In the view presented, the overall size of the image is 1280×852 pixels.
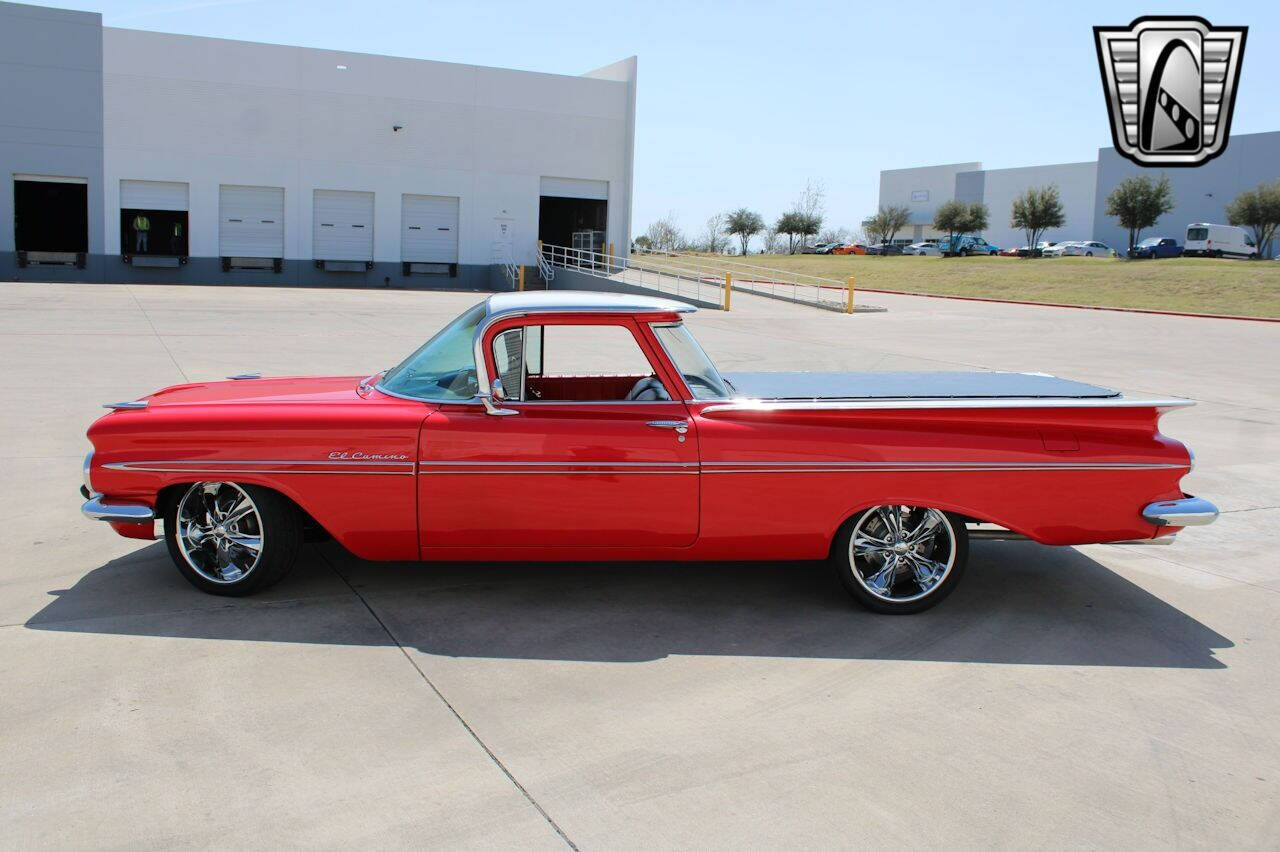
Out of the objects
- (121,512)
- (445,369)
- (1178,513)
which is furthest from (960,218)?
(121,512)

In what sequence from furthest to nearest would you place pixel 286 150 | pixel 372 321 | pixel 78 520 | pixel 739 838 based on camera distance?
pixel 286 150 → pixel 372 321 → pixel 78 520 → pixel 739 838

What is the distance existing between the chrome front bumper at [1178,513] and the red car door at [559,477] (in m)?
2.24

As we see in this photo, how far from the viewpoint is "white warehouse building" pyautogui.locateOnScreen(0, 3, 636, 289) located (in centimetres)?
3816

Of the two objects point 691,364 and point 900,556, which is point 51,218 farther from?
point 900,556

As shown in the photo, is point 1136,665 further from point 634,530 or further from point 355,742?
point 355,742

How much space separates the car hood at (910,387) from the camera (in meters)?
5.49

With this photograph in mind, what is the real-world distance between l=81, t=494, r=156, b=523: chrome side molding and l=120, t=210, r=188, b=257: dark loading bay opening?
3876 centimetres

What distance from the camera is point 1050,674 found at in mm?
4652

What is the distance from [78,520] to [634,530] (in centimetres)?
378

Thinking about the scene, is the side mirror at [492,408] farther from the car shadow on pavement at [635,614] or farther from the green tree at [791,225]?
the green tree at [791,225]

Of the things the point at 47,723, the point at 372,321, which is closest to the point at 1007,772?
the point at 47,723

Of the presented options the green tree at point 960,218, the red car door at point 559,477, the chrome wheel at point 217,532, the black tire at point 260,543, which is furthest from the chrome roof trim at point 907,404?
the green tree at point 960,218

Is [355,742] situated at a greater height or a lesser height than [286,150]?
lesser
